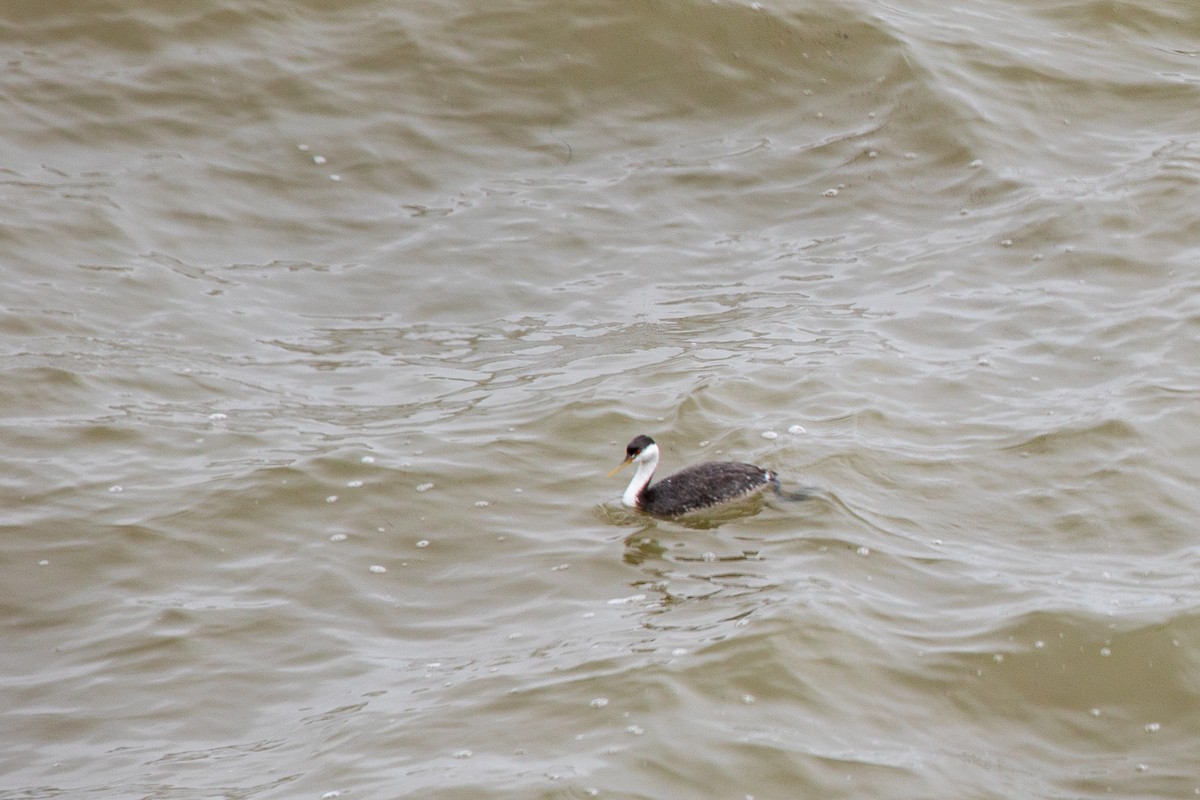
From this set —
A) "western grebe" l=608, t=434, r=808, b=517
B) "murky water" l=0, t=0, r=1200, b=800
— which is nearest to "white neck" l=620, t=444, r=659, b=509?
"western grebe" l=608, t=434, r=808, b=517

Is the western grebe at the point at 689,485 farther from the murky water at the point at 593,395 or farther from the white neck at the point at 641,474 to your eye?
→ the murky water at the point at 593,395

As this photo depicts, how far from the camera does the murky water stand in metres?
7.50

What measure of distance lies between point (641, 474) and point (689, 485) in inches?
15.3

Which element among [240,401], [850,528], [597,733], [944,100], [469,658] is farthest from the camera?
[944,100]

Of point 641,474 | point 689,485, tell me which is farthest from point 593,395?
point 689,485

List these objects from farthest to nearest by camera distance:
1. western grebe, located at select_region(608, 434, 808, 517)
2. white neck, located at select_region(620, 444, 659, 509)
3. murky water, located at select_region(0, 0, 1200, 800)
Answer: white neck, located at select_region(620, 444, 659, 509)
western grebe, located at select_region(608, 434, 808, 517)
murky water, located at select_region(0, 0, 1200, 800)

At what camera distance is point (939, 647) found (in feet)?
26.4

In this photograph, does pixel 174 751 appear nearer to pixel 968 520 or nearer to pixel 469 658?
pixel 469 658

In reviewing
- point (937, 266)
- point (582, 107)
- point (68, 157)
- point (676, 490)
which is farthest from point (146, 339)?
point (937, 266)

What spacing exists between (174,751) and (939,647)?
13.2 feet

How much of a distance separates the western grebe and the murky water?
0.22 metres

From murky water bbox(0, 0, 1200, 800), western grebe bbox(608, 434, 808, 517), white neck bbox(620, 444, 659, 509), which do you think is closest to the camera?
murky water bbox(0, 0, 1200, 800)

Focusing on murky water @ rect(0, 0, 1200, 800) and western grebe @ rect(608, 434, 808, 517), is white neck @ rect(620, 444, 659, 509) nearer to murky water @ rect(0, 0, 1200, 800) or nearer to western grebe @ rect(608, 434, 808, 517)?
western grebe @ rect(608, 434, 808, 517)

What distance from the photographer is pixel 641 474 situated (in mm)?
9875
